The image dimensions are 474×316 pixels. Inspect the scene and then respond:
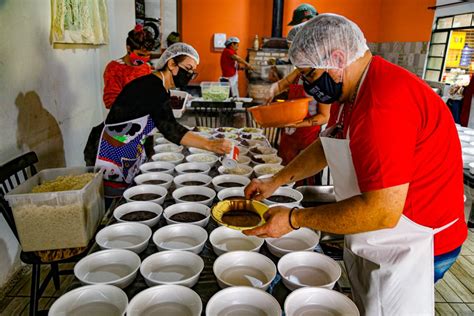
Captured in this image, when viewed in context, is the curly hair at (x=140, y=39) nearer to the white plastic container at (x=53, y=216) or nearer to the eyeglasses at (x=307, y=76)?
the white plastic container at (x=53, y=216)

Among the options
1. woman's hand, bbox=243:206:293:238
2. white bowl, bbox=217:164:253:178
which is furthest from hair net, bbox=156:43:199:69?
woman's hand, bbox=243:206:293:238

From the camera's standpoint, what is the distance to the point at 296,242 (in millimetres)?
1570

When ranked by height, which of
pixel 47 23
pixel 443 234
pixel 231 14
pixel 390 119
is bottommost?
pixel 443 234

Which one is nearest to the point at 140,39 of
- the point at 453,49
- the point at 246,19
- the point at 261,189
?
the point at 261,189

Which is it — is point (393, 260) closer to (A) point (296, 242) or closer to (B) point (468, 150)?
(A) point (296, 242)

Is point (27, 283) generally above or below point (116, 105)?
below

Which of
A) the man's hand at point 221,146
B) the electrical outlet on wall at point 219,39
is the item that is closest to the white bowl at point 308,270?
the man's hand at point 221,146

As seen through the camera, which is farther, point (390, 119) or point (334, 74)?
point (334, 74)

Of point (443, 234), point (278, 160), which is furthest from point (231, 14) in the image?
point (443, 234)

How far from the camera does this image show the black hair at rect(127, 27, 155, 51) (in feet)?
9.25

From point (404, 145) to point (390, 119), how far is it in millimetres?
89

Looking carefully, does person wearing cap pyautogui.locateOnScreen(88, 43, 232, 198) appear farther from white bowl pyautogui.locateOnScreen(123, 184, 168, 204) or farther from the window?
the window

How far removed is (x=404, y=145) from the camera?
3.36 feet

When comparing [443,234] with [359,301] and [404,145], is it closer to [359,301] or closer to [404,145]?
[359,301]
